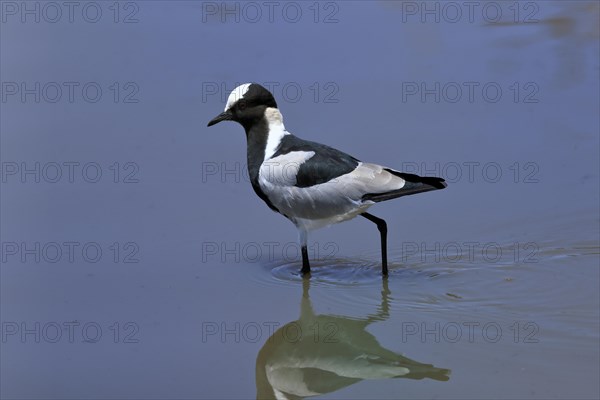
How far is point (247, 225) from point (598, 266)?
8.38 feet

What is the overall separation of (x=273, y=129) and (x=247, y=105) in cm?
25

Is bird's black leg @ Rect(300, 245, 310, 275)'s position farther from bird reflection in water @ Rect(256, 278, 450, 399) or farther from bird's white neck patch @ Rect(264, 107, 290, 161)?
bird's white neck patch @ Rect(264, 107, 290, 161)

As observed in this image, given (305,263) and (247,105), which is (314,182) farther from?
(247,105)

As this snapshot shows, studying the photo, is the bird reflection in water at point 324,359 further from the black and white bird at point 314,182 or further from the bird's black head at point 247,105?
the bird's black head at point 247,105

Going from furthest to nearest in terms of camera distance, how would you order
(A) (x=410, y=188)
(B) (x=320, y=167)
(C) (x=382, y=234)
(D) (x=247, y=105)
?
(D) (x=247, y=105), (C) (x=382, y=234), (B) (x=320, y=167), (A) (x=410, y=188)

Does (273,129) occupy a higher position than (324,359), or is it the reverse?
(273,129)

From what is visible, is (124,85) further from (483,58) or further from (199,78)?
(483,58)

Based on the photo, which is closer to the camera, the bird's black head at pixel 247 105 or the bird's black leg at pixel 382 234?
the bird's black leg at pixel 382 234

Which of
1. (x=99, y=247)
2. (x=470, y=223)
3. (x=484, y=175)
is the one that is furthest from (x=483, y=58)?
(x=99, y=247)

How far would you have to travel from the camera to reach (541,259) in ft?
28.0

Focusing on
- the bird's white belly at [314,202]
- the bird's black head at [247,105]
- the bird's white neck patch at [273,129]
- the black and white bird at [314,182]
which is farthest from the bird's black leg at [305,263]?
the bird's black head at [247,105]

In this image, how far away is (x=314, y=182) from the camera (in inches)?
332

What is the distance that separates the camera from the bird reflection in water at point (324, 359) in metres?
6.82

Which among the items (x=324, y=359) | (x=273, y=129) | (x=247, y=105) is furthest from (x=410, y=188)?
(x=324, y=359)
